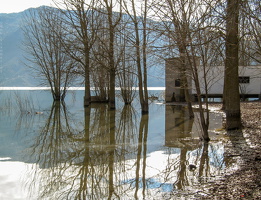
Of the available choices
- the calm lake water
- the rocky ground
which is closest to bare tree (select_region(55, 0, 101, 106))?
the calm lake water

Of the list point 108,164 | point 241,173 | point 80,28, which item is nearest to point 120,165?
point 108,164

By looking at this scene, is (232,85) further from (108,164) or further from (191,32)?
(108,164)

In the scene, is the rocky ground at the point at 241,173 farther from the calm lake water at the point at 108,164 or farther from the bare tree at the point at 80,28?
the bare tree at the point at 80,28

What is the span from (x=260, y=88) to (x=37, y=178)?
23.5 m

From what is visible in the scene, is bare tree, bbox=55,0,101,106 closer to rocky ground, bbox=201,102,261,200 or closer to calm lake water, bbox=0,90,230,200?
calm lake water, bbox=0,90,230,200

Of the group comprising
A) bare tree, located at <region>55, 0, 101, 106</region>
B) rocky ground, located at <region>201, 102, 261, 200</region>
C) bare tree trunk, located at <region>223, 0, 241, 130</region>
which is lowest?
rocky ground, located at <region>201, 102, 261, 200</region>

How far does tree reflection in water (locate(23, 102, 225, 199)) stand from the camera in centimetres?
486

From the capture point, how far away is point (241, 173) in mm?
5008

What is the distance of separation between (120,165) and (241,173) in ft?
7.36

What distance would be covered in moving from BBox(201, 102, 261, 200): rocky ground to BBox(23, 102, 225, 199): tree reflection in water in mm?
286

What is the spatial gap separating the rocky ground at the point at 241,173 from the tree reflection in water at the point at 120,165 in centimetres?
29

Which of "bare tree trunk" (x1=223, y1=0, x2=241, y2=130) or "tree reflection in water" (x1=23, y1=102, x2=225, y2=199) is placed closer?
"tree reflection in water" (x1=23, y1=102, x2=225, y2=199)

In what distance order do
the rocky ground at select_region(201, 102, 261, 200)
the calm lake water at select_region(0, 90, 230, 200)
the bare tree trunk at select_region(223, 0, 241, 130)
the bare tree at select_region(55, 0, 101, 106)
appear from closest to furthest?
the rocky ground at select_region(201, 102, 261, 200) → the calm lake water at select_region(0, 90, 230, 200) → the bare tree trunk at select_region(223, 0, 241, 130) → the bare tree at select_region(55, 0, 101, 106)

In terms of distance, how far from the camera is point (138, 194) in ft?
15.1
